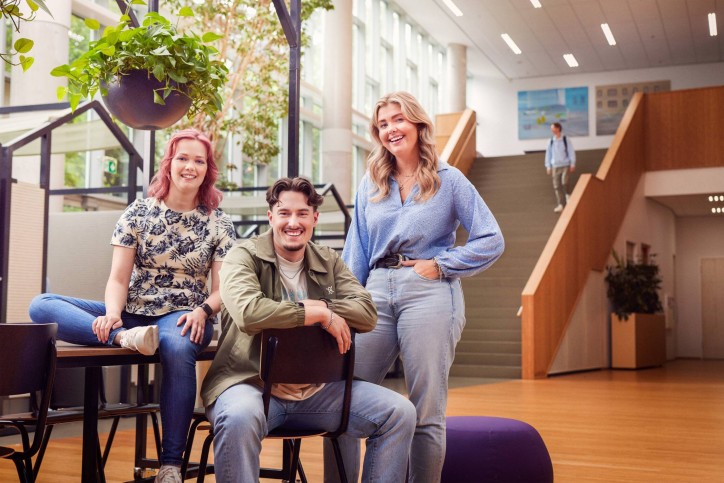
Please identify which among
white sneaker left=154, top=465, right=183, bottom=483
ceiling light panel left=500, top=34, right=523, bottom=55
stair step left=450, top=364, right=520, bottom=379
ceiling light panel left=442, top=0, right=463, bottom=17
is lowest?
stair step left=450, top=364, right=520, bottom=379

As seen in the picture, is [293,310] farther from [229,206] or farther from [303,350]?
[229,206]

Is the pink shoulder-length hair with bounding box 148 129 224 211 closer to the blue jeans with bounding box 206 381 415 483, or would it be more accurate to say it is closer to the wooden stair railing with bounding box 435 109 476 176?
the blue jeans with bounding box 206 381 415 483

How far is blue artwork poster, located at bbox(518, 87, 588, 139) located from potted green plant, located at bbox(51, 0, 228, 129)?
20841 millimetres

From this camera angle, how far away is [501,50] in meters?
21.2

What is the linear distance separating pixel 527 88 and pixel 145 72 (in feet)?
71.4

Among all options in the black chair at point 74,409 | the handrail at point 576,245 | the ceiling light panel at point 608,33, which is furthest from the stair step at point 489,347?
the ceiling light panel at point 608,33

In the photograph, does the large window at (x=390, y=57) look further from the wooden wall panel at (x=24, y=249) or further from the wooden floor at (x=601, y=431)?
the wooden wall panel at (x=24, y=249)

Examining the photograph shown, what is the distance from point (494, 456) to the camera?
3.47 meters

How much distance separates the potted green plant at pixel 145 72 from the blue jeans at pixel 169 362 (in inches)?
27.2

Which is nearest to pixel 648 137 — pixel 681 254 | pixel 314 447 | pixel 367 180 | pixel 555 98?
pixel 681 254

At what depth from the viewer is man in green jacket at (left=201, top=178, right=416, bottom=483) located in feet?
7.83

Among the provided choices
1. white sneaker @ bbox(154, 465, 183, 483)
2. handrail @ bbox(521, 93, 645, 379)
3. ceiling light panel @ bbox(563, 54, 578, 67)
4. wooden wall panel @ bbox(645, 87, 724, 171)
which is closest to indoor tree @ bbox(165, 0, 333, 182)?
handrail @ bbox(521, 93, 645, 379)

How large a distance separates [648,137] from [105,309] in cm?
1369

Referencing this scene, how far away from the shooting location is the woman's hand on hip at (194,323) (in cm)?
274
